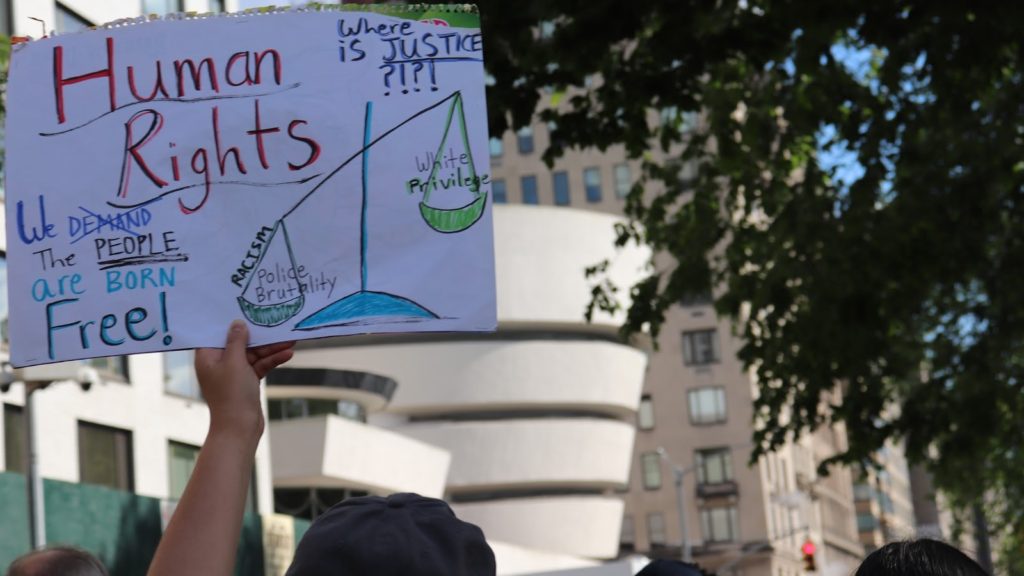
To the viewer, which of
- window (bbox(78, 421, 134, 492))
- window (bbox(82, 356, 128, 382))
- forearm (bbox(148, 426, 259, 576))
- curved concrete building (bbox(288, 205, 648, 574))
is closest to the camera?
forearm (bbox(148, 426, 259, 576))

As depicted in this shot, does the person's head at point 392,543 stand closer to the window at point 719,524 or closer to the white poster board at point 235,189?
the white poster board at point 235,189

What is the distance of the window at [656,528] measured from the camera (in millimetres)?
83581

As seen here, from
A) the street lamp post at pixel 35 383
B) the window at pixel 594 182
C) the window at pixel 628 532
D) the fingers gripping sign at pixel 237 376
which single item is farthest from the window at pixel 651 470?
the fingers gripping sign at pixel 237 376

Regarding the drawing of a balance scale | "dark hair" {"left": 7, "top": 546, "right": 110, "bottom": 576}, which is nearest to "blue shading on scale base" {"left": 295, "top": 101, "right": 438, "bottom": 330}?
the drawing of a balance scale

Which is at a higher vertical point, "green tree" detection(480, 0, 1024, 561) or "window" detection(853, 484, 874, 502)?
"green tree" detection(480, 0, 1024, 561)

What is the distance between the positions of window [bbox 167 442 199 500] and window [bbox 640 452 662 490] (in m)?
59.7

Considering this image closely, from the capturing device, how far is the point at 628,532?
278 feet

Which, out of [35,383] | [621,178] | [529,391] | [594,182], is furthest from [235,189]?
[594,182]

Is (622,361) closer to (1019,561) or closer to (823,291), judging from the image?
(1019,561)

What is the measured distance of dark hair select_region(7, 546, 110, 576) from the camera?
11.7ft

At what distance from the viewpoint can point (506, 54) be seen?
32.5 feet

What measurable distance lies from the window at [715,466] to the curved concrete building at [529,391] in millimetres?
16310

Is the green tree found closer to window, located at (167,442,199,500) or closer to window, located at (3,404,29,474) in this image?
window, located at (3,404,29,474)

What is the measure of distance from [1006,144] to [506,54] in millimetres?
6760
